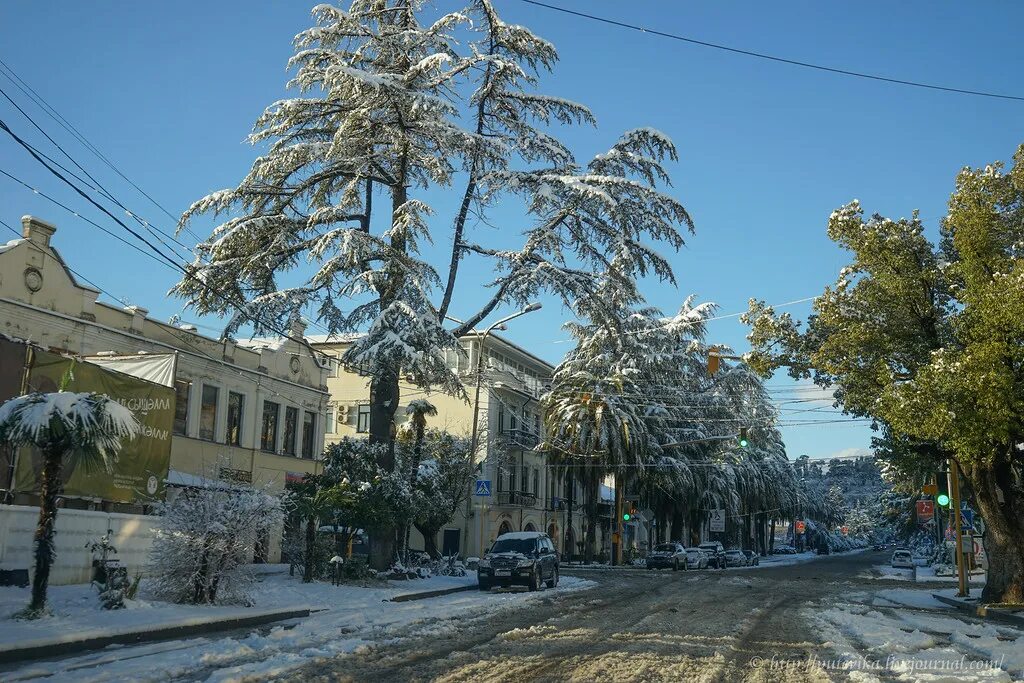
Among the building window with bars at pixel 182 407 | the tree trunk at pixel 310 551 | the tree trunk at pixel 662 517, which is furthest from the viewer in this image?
the tree trunk at pixel 662 517

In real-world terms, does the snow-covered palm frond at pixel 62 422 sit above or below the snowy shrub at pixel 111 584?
above

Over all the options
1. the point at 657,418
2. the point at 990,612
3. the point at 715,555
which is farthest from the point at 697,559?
the point at 990,612

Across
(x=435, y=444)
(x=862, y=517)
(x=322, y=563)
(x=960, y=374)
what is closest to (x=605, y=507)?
(x=435, y=444)

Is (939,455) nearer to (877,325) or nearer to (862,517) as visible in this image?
(877,325)

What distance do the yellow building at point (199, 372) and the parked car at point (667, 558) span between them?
19573 mm

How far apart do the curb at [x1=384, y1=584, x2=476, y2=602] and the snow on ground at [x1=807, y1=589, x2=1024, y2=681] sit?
989 cm

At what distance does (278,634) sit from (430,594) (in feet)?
36.1

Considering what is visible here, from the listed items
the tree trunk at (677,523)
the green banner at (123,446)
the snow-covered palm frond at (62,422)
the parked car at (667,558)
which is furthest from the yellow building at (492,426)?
the snow-covered palm frond at (62,422)

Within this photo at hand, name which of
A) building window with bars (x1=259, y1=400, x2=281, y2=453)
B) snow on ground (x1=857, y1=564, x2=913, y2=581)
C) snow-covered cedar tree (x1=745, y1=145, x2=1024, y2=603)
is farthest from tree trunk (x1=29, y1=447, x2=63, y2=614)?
snow on ground (x1=857, y1=564, x2=913, y2=581)

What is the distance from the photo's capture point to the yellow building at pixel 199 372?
2591 cm

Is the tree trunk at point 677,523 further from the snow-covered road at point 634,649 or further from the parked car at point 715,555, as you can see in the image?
the snow-covered road at point 634,649

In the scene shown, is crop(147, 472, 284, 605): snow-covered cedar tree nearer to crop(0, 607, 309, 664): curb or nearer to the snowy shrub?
the snowy shrub

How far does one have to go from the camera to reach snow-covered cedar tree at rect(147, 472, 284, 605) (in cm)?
1741

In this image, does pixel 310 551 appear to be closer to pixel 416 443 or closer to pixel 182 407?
pixel 182 407
